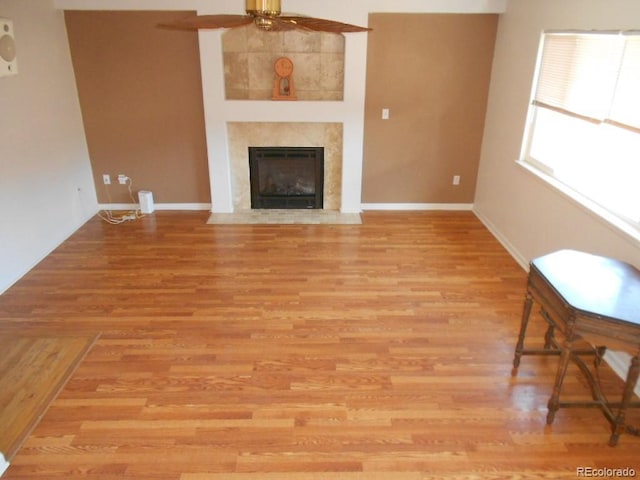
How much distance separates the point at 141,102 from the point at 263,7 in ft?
11.8

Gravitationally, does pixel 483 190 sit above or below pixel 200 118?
below

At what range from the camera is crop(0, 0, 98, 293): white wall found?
377cm

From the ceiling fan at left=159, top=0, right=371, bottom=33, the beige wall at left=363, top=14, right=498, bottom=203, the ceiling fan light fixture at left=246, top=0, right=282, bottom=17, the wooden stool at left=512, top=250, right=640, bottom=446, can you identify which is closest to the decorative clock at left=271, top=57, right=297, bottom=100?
the beige wall at left=363, top=14, right=498, bottom=203

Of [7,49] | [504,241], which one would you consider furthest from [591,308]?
[7,49]

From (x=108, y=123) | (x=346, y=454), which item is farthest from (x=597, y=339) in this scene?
(x=108, y=123)

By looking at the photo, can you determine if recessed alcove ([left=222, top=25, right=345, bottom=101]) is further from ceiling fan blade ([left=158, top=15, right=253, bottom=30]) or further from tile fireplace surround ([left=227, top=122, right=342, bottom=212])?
ceiling fan blade ([left=158, top=15, right=253, bottom=30])

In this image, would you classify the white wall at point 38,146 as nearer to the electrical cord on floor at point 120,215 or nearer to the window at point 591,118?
the electrical cord on floor at point 120,215

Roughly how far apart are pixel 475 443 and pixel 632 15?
2.56 m

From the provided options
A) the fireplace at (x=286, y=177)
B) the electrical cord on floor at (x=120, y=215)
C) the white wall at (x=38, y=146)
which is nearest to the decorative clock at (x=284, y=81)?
the fireplace at (x=286, y=177)

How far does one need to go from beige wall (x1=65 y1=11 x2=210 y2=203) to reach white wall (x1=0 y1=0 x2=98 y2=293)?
175 mm

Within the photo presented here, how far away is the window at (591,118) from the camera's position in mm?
2832

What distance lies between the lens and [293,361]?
288cm

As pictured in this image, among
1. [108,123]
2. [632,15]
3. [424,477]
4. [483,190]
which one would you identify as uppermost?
[632,15]

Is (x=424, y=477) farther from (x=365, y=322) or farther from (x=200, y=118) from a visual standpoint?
(x=200, y=118)
